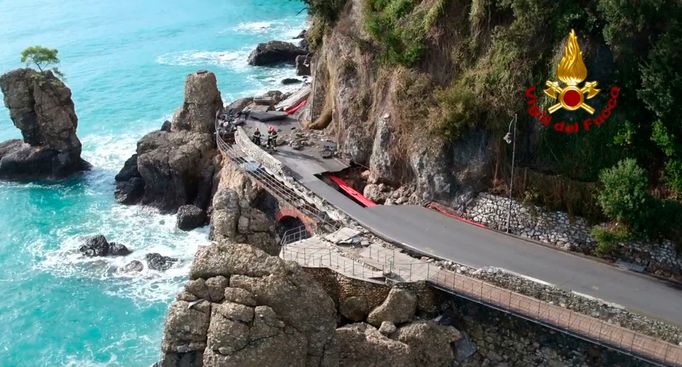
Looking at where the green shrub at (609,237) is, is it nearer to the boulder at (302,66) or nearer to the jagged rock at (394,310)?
the jagged rock at (394,310)

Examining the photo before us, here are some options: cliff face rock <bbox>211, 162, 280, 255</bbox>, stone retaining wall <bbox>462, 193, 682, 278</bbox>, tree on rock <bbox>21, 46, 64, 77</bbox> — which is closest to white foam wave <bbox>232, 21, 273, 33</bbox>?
tree on rock <bbox>21, 46, 64, 77</bbox>

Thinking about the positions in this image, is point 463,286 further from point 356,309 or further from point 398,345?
point 356,309

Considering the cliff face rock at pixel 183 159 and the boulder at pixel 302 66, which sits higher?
the boulder at pixel 302 66

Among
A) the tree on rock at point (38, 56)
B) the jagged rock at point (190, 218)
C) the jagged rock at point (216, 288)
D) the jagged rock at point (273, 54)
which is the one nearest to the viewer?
the jagged rock at point (216, 288)

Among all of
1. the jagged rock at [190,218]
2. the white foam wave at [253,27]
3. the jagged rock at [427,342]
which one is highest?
the white foam wave at [253,27]

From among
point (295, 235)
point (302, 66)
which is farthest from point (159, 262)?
point (302, 66)

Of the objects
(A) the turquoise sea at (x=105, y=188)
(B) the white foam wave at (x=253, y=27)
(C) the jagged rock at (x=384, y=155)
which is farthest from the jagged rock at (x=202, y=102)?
(B) the white foam wave at (x=253, y=27)

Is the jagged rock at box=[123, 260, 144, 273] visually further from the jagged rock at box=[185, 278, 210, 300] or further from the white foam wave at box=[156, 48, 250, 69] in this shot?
the white foam wave at box=[156, 48, 250, 69]
